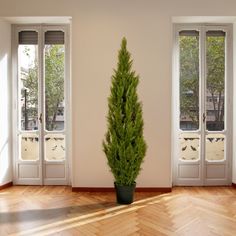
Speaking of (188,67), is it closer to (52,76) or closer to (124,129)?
(124,129)

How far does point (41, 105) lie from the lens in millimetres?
4848

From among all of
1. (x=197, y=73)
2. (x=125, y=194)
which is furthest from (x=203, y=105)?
(x=125, y=194)

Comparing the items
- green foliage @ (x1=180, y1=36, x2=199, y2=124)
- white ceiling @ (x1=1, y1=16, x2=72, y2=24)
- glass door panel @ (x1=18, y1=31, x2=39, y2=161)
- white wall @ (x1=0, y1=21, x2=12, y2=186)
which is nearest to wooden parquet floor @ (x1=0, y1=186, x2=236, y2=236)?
white wall @ (x1=0, y1=21, x2=12, y2=186)

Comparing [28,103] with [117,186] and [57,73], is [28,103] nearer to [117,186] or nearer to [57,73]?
[57,73]

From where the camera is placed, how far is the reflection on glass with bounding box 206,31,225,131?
4.83 meters

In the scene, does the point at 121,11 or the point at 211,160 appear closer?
the point at 121,11

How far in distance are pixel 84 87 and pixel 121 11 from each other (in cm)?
121

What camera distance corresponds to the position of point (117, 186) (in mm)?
3955

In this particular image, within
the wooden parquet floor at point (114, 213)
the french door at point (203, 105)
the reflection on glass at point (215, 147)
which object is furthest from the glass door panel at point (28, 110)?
the reflection on glass at point (215, 147)

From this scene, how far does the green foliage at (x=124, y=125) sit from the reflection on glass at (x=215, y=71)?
154 cm

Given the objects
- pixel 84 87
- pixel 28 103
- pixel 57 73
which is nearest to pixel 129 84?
pixel 84 87

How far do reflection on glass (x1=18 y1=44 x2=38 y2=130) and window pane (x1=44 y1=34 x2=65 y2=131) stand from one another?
0.18 m

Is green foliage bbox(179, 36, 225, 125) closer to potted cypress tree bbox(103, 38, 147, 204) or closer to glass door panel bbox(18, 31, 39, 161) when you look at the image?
potted cypress tree bbox(103, 38, 147, 204)

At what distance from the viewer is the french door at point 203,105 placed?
4.82 m
